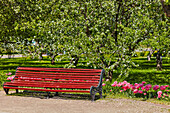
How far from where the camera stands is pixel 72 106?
7477mm

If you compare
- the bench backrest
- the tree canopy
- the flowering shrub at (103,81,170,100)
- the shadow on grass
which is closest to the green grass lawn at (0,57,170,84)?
the tree canopy

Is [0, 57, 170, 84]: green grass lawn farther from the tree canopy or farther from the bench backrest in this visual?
the bench backrest

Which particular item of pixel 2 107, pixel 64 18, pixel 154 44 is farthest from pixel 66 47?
pixel 2 107

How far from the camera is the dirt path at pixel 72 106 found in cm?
689

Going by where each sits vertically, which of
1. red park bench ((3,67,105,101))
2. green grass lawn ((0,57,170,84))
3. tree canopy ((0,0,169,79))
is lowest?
green grass lawn ((0,57,170,84))

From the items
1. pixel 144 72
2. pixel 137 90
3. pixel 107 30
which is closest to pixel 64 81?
pixel 137 90

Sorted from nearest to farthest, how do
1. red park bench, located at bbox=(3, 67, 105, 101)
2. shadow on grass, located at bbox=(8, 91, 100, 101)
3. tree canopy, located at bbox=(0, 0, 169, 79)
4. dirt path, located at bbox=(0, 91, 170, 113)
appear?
dirt path, located at bbox=(0, 91, 170, 113) < red park bench, located at bbox=(3, 67, 105, 101) < shadow on grass, located at bbox=(8, 91, 100, 101) < tree canopy, located at bbox=(0, 0, 169, 79)

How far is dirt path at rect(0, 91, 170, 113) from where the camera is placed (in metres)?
6.89

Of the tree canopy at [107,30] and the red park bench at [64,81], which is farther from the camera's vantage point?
the tree canopy at [107,30]

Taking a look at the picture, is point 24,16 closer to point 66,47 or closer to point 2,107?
point 66,47

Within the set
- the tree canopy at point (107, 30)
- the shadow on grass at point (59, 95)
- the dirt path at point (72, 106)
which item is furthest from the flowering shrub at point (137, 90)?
the tree canopy at point (107, 30)

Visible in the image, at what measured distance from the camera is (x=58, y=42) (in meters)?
13.2

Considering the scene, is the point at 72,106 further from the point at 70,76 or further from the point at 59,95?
the point at 59,95

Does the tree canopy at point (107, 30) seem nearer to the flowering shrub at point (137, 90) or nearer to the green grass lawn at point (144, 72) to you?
the green grass lawn at point (144, 72)
